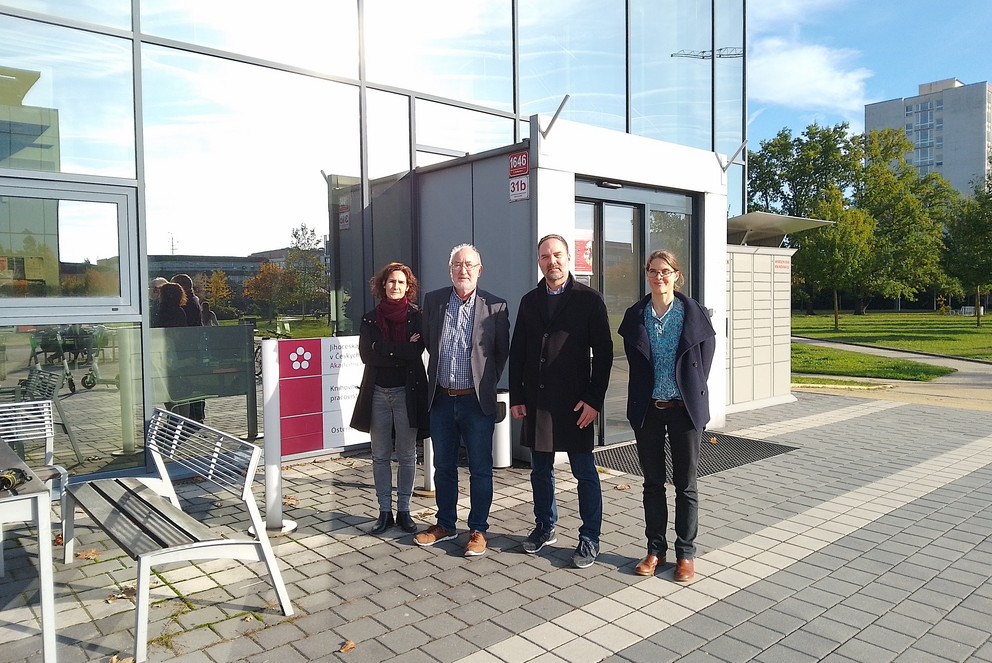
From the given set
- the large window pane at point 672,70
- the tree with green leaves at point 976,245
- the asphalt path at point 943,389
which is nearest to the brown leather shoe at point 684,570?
the large window pane at point 672,70

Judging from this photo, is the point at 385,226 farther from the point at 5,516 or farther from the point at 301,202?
the point at 5,516

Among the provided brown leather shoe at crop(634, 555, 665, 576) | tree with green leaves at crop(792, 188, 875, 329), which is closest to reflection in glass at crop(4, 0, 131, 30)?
brown leather shoe at crop(634, 555, 665, 576)

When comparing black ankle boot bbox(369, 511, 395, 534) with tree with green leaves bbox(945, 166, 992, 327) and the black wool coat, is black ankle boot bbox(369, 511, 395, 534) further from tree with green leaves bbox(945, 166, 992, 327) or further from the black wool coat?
tree with green leaves bbox(945, 166, 992, 327)

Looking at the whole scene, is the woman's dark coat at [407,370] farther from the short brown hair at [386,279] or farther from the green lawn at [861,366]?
the green lawn at [861,366]

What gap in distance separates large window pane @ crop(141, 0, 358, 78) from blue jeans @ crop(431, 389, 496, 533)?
4.25m

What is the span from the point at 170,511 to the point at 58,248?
3.04m

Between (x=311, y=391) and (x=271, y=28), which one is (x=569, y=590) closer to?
(x=311, y=391)

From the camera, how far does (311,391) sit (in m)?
5.79

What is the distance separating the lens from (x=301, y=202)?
24.3 feet

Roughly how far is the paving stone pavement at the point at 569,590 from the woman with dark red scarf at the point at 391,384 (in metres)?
0.59

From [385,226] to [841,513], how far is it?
5104 mm

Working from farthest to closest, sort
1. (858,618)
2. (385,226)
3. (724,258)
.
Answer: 1. (724,258)
2. (385,226)
3. (858,618)

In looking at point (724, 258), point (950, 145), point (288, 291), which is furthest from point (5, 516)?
point (950, 145)

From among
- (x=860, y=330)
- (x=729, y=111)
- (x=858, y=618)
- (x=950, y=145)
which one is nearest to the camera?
(x=858, y=618)
